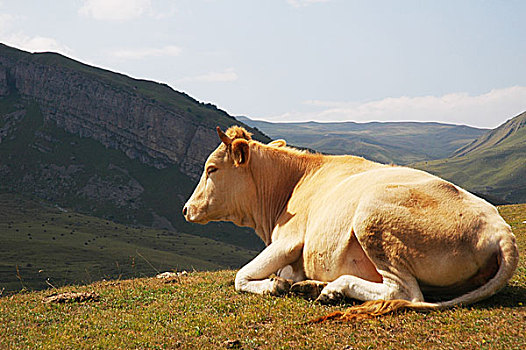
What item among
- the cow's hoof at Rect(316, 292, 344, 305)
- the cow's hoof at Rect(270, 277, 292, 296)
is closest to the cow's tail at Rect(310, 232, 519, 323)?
the cow's hoof at Rect(316, 292, 344, 305)

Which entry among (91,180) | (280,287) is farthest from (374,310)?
(91,180)

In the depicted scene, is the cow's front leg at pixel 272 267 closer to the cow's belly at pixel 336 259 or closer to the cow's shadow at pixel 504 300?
the cow's belly at pixel 336 259

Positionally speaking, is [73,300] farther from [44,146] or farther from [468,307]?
[44,146]

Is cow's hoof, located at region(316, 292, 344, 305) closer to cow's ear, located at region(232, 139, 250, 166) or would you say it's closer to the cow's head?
the cow's head

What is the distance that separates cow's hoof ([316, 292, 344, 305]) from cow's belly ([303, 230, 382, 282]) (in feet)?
1.41

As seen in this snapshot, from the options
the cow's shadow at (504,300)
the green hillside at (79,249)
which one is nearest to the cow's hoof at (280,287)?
the cow's shadow at (504,300)

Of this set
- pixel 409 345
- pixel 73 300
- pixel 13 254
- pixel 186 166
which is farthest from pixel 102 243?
pixel 409 345

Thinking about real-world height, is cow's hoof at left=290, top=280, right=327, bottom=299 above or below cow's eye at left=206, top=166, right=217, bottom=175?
below

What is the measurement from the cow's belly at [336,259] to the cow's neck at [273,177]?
1.83 m

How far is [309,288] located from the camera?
8641 mm

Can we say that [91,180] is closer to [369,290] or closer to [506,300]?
[369,290]

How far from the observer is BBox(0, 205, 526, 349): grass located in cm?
646

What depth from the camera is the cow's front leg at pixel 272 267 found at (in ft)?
30.2

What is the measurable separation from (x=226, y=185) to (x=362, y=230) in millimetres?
4043
